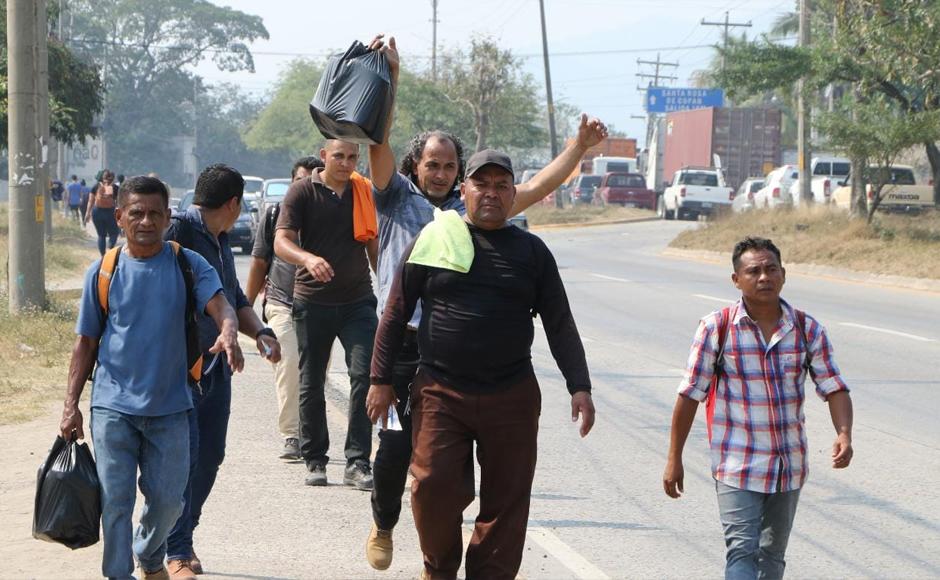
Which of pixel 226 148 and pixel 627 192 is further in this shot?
pixel 226 148

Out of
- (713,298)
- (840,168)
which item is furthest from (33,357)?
(840,168)

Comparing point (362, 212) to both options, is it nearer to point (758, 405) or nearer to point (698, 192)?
point (758, 405)

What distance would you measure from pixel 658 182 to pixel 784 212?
26.8 meters

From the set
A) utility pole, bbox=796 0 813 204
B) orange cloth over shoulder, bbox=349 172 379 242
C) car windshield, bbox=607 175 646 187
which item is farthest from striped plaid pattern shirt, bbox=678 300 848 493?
car windshield, bbox=607 175 646 187

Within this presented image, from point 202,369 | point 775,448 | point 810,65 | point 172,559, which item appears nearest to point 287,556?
point 172,559

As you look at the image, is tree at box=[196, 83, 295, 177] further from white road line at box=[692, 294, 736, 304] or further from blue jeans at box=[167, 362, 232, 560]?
blue jeans at box=[167, 362, 232, 560]

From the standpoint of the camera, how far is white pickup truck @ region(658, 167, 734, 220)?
1842 inches

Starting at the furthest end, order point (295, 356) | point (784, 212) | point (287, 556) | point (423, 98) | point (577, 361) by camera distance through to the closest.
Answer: point (423, 98), point (784, 212), point (295, 356), point (287, 556), point (577, 361)

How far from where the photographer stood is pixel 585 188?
6341 cm

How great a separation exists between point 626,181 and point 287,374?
50.3 meters

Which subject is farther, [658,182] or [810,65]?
[658,182]

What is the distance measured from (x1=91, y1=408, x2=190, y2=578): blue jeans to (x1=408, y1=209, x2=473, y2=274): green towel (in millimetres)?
1048

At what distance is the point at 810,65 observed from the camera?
31.2 metres

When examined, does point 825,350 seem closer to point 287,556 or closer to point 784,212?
point 287,556
